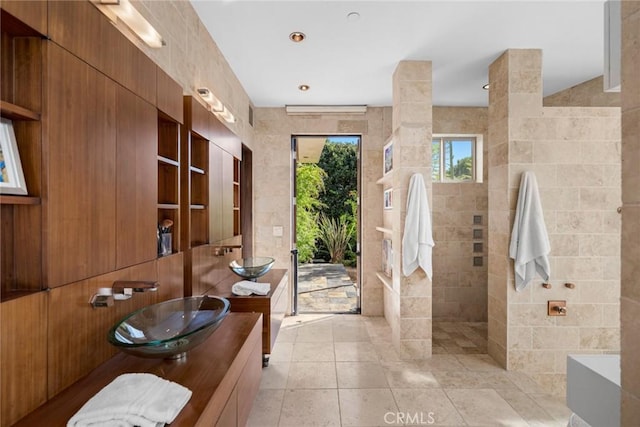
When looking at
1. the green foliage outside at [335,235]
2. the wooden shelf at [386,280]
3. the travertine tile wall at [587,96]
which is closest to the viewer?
the travertine tile wall at [587,96]

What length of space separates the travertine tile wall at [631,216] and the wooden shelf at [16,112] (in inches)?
60.2

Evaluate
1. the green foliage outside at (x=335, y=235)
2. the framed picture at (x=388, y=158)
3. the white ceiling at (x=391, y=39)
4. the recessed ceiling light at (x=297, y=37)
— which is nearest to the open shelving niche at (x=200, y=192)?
the white ceiling at (x=391, y=39)

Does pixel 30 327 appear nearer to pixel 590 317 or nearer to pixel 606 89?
pixel 606 89

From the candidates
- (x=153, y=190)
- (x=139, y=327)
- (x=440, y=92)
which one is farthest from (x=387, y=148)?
(x=139, y=327)

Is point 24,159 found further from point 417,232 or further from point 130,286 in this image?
point 417,232

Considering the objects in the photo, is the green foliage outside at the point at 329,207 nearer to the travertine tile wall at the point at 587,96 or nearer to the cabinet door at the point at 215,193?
the travertine tile wall at the point at 587,96

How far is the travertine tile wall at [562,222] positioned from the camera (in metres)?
2.61

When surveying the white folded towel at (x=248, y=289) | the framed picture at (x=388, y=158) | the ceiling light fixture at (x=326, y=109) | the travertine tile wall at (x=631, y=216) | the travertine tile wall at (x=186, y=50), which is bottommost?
the white folded towel at (x=248, y=289)

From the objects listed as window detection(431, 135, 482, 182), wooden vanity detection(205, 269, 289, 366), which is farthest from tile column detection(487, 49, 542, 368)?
wooden vanity detection(205, 269, 289, 366)

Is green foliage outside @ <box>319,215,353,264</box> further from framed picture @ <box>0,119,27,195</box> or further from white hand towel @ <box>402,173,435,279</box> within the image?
framed picture @ <box>0,119,27,195</box>

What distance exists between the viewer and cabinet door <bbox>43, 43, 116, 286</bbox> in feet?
3.00

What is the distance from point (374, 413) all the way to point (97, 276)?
6.34ft

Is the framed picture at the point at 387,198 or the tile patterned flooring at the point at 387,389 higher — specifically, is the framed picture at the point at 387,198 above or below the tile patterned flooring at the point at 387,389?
above

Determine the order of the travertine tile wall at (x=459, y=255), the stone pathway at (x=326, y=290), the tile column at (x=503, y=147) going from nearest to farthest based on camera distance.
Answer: the tile column at (x=503, y=147), the travertine tile wall at (x=459, y=255), the stone pathway at (x=326, y=290)
